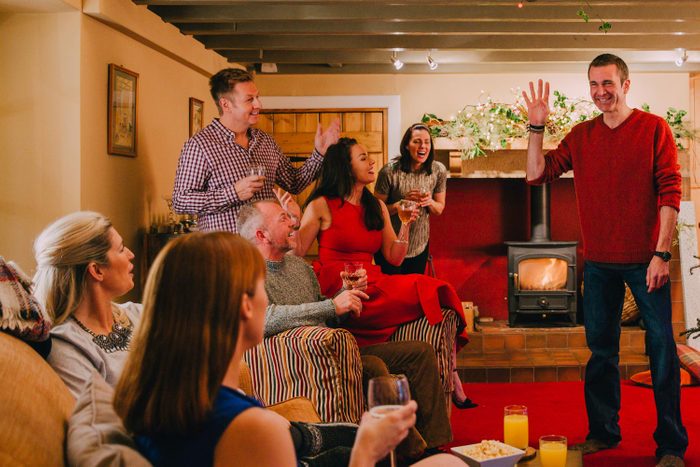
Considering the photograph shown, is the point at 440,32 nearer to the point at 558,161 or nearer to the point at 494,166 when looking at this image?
the point at 494,166

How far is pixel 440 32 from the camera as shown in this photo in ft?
17.5

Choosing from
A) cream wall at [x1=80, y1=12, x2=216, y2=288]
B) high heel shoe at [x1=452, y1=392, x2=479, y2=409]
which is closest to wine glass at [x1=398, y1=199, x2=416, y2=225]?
high heel shoe at [x1=452, y1=392, x2=479, y2=409]

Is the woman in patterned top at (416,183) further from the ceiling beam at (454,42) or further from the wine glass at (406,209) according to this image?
the ceiling beam at (454,42)

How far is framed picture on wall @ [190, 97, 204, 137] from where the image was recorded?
5656 mm

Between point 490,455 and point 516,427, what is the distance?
13.5 inches

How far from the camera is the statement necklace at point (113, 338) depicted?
6.79ft

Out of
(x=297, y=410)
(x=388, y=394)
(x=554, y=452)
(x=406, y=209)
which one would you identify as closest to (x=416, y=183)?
(x=406, y=209)

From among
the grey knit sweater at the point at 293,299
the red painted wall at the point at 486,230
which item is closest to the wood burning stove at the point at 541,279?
the red painted wall at the point at 486,230

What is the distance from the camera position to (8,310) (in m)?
1.57

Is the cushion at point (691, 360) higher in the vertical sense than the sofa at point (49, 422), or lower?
lower

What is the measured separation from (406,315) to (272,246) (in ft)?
2.48

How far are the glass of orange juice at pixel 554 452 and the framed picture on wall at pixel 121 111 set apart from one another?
2870mm

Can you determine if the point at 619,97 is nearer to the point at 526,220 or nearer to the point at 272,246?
the point at 272,246

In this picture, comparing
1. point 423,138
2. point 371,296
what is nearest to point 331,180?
point 371,296
